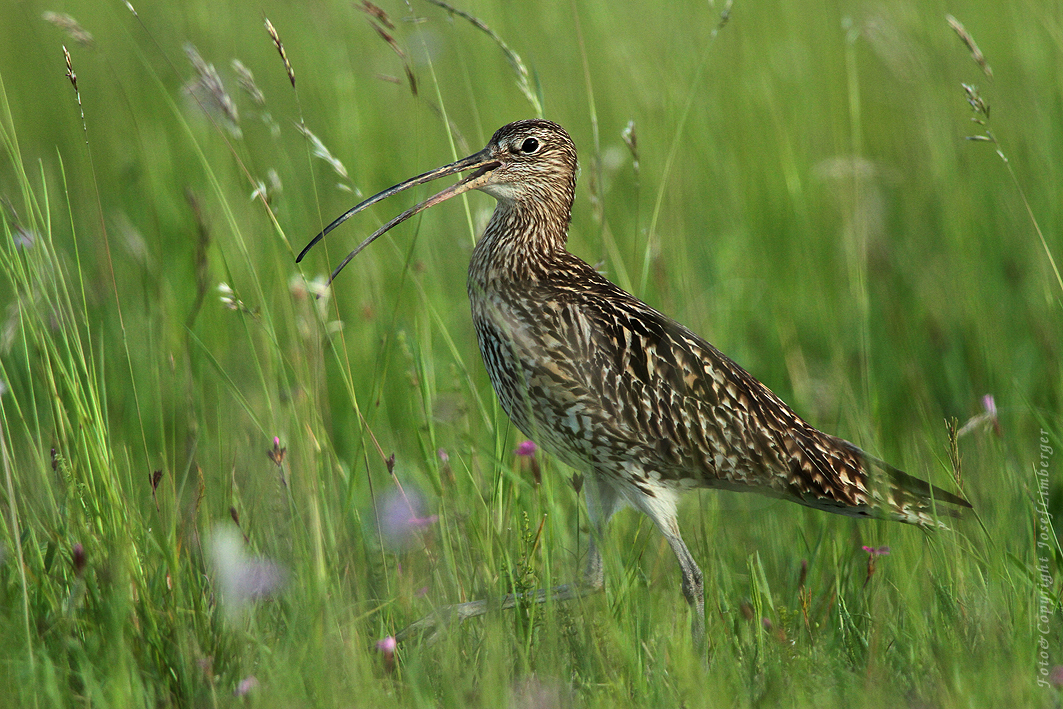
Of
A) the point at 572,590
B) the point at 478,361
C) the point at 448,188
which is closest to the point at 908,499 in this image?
the point at 572,590

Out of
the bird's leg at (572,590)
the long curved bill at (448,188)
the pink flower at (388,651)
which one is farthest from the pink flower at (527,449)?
the pink flower at (388,651)

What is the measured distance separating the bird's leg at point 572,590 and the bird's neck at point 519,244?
3.02 ft

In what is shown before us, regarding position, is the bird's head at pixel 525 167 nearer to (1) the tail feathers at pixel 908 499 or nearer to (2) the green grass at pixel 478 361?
(2) the green grass at pixel 478 361

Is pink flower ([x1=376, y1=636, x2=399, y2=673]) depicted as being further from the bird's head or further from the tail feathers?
the bird's head

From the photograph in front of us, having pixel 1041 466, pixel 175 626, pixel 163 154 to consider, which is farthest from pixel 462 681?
pixel 163 154

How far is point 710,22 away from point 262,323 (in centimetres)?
649

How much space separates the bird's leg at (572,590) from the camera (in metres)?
3.16

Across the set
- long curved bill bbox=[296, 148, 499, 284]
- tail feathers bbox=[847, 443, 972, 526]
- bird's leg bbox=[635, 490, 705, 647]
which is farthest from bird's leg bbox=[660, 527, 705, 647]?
long curved bill bbox=[296, 148, 499, 284]

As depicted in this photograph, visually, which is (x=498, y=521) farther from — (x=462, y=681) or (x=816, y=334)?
(x=816, y=334)

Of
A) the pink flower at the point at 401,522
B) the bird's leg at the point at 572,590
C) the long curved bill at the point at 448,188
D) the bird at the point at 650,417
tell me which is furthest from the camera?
the long curved bill at the point at 448,188

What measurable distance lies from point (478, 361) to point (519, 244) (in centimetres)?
68

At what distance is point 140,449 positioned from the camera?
5.22 m

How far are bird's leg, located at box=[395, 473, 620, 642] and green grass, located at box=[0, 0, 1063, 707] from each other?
79mm

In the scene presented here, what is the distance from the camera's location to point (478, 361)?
398 cm
